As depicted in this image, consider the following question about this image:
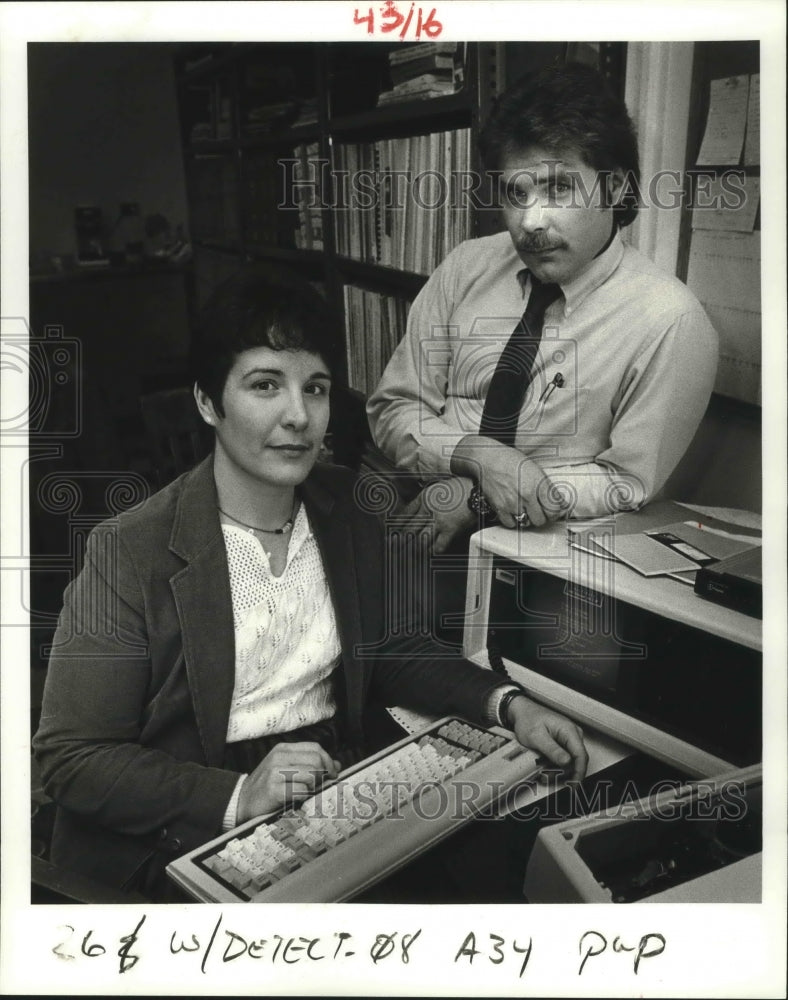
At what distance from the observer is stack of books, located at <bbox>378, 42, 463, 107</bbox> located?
0.98 m

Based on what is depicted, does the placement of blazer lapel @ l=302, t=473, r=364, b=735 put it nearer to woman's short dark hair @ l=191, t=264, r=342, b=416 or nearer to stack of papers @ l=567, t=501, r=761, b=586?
woman's short dark hair @ l=191, t=264, r=342, b=416

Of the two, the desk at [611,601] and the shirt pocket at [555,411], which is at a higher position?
the shirt pocket at [555,411]

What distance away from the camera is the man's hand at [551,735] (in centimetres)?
99

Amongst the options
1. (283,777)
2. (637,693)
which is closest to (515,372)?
(637,693)

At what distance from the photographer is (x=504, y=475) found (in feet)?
3.41

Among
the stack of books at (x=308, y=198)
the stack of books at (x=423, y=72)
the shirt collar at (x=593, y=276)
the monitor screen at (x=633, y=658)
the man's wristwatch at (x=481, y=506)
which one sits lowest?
the monitor screen at (x=633, y=658)

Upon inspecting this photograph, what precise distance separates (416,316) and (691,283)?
0.34 meters

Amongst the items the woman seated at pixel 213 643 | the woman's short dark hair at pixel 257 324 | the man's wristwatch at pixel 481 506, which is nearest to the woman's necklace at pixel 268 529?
the woman seated at pixel 213 643

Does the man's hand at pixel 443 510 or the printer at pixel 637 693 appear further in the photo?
the man's hand at pixel 443 510

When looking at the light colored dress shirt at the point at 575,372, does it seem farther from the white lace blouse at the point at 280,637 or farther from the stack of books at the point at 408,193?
the white lace blouse at the point at 280,637

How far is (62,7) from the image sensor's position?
38.6 inches

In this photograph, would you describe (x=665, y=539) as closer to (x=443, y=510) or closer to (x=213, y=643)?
(x=443, y=510)

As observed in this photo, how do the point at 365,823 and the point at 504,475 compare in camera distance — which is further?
the point at 504,475

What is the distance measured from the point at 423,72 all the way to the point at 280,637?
709 millimetres
